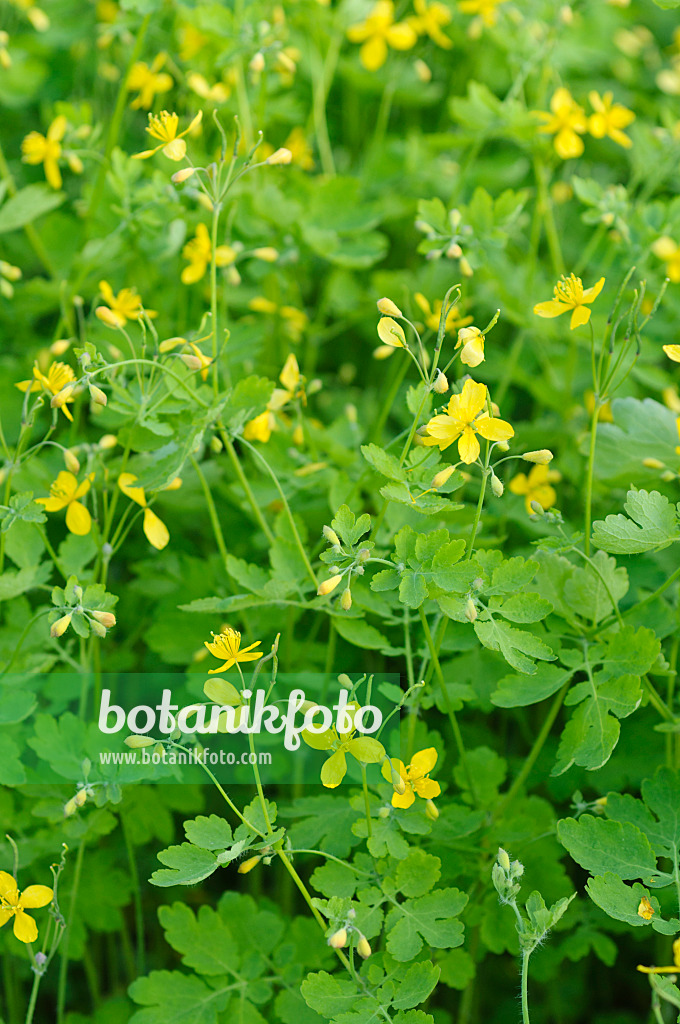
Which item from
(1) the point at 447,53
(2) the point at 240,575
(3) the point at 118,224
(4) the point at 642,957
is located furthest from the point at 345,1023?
(1) the point at 447,53

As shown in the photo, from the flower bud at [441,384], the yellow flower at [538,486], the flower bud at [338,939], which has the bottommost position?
the flower bud at [338,939]

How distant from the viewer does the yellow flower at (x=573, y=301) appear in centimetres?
123

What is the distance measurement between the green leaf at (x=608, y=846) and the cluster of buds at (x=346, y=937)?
294 millimetres

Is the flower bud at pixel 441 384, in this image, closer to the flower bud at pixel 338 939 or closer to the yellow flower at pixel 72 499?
the yellow flower at pixel 72 499

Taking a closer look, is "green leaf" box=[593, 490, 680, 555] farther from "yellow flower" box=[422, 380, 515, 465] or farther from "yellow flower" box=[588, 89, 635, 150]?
"yellow flower" box=[588, 89, 635, 150]

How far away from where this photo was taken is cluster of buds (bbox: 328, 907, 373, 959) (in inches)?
40.7

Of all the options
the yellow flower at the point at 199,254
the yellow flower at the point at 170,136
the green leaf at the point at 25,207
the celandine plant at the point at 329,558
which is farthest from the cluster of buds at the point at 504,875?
the green leaf at the point at 25,207

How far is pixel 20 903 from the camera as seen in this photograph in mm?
1204

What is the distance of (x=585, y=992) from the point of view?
170 cm

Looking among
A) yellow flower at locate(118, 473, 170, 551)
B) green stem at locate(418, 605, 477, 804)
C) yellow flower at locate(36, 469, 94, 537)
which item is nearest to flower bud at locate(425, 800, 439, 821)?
green stem at locate(418, 605, 477, 804)

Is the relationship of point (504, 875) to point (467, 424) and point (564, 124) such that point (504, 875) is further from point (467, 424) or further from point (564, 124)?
point (564, 124)

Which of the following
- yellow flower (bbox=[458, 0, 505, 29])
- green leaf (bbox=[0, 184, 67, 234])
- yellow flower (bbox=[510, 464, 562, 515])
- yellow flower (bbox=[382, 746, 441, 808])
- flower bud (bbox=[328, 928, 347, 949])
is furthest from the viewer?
yellow flower (bbox=[458, 0, 505, 29])

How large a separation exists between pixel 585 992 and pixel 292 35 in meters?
2.24

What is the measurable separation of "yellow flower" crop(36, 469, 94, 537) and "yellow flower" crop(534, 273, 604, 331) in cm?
A: 73
